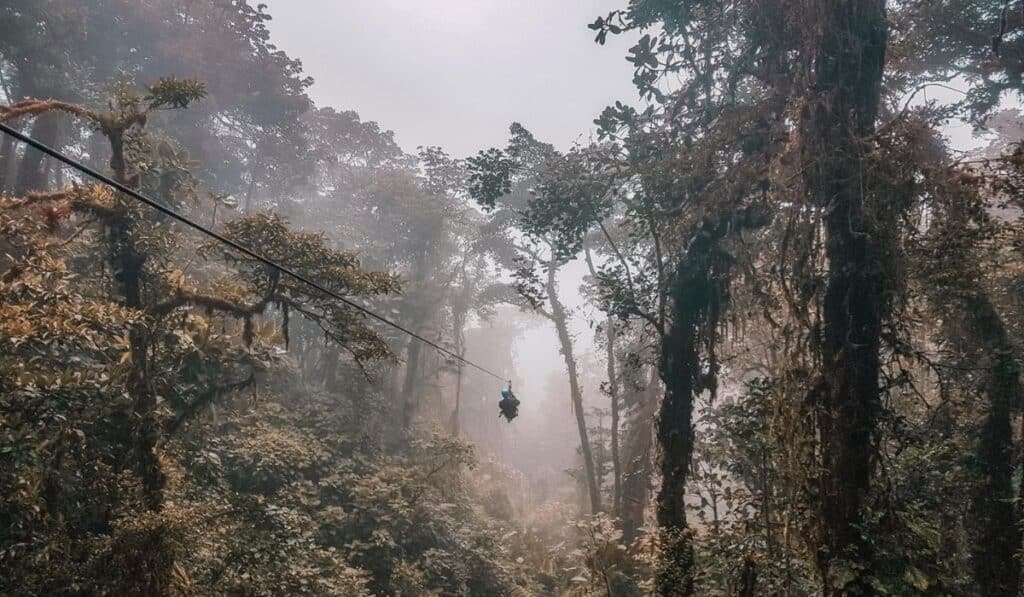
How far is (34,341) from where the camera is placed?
4195 mm

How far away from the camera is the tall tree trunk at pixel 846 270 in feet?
15.0

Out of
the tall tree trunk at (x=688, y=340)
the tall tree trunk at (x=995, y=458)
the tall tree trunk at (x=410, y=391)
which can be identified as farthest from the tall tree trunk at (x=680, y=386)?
the tall tree trunk at (x=410, y=391)

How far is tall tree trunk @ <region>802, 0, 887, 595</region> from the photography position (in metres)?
4.57

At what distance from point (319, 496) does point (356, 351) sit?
5166 mm

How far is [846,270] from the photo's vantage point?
492cm

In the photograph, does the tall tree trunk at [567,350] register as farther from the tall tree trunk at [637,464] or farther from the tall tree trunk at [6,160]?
the tall tree trunk at [6,160]

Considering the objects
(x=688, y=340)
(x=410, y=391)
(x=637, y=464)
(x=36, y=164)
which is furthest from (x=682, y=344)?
(x=36, y=164)

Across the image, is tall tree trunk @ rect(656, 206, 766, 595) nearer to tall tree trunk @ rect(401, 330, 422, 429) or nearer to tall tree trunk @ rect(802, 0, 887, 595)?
tall tree trunk @ rect(802, 0, 887, 595)

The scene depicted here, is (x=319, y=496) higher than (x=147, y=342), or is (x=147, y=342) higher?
(x=147, y=342)

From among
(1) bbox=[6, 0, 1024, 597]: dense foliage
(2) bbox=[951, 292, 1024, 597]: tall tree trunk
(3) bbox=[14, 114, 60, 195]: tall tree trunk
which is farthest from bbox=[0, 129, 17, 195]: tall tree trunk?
(2) bbox=[951, 292, 1024, 597]: tall tree trunk

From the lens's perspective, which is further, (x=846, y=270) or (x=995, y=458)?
(x=995, y=458)

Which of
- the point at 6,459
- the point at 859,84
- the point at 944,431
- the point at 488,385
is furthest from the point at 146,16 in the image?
the point at 488,385

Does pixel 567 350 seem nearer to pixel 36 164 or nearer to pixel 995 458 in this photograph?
pixel 995 458

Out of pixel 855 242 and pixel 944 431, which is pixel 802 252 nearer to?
pixel 855 242
